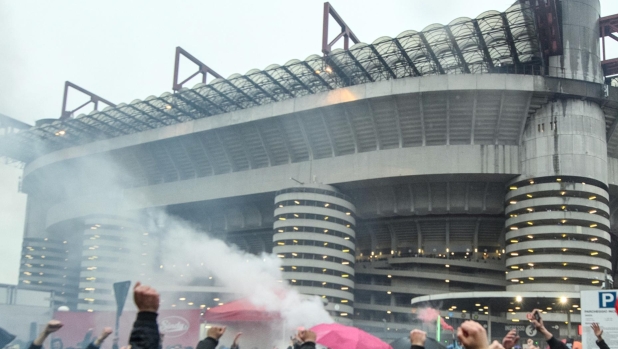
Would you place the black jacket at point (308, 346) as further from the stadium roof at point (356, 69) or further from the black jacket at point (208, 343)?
the stadium roof at point (356, 69)

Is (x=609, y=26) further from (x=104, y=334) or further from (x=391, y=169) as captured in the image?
(x=104, y=334)

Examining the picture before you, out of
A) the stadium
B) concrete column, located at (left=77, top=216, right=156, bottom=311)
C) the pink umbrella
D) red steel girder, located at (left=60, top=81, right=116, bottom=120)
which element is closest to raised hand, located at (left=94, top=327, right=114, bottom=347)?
the pink umbrella

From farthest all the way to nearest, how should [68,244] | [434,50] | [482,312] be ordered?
[68,244], [482,312], [434,50]

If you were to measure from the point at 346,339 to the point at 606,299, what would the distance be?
594cm

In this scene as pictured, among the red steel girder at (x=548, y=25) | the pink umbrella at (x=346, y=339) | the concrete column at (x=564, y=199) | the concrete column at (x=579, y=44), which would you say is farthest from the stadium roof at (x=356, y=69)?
the pink umbrella at (x=346, y=339)

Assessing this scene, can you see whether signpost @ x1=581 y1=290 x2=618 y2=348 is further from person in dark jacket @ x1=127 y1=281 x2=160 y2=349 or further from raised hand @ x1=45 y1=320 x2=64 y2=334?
person in dark jacket @ x1=127 y1=281 x2=160 y2=349

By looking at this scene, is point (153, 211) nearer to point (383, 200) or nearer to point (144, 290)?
point (383, 200)

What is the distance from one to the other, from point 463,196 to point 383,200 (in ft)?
28.9

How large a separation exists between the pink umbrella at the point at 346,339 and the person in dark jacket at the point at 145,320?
457 inches

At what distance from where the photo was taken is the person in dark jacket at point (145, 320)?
4.73 meters

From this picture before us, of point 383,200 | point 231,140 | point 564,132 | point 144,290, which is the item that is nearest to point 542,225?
point 564,132

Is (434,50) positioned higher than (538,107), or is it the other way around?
(434,50)

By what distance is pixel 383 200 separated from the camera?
76938mm

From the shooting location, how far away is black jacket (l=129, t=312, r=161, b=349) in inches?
186
